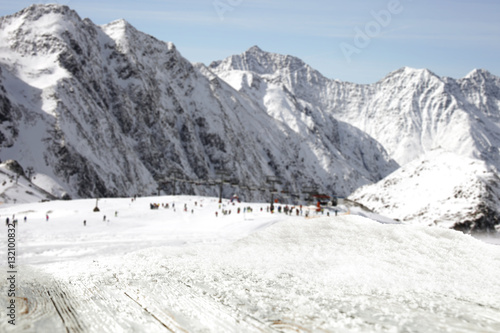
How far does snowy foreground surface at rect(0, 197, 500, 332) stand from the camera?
1043 cm

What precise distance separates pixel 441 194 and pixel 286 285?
71010 millimetres

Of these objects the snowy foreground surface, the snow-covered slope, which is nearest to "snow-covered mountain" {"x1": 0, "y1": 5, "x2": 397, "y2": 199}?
the snow-covered slope

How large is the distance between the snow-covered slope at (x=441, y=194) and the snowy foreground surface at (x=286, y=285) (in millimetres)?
55409

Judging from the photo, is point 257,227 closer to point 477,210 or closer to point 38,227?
point 38,227

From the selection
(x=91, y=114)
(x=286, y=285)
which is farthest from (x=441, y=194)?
(x=91, y=114)

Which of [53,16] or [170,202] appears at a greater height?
[53,16]

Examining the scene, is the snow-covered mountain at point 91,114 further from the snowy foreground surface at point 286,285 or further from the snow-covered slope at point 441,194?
the snowy foreground surface at point 286,285

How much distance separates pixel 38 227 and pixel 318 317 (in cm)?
3866

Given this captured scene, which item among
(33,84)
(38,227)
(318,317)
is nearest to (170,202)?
(38,227)

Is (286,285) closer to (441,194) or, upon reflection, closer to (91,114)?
(441,194)

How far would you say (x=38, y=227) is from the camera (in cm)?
4188

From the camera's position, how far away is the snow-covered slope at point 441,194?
70.4 m

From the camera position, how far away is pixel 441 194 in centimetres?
7706

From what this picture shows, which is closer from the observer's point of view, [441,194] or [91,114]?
[441,194]
